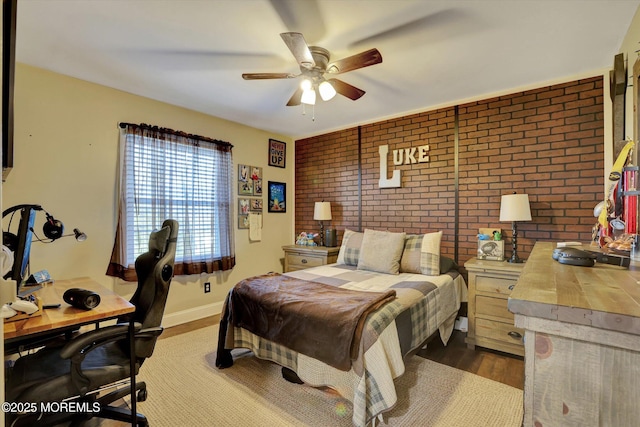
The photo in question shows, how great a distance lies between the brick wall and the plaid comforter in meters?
0.76

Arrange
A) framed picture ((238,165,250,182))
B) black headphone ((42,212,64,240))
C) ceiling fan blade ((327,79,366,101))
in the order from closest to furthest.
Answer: black headphone ((42,212,64,240)) < ceiling fan blade ((327,79,366,101)) < framed picture ((238,165,250,182))

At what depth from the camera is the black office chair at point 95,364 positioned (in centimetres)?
129

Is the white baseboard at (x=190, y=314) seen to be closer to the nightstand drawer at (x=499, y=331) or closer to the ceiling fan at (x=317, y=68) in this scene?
the ceiling fan at (x=317, y=68)

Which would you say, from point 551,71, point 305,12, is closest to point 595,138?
point 551,71

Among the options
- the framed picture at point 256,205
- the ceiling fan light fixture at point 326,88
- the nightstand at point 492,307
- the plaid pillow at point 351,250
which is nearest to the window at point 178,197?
the framed picture at point 256,205

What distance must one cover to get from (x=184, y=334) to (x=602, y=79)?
14.5 feet

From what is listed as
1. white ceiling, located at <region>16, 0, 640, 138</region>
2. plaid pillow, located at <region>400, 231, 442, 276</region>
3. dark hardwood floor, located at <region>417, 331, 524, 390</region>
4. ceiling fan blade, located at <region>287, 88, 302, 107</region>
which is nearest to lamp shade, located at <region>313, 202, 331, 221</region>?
plaid pillow, located at <region>400, 231, 442, 276</region>

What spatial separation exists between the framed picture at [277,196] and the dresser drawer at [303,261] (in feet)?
2.50

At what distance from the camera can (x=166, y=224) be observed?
5.94ft

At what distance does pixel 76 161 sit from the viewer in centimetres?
265

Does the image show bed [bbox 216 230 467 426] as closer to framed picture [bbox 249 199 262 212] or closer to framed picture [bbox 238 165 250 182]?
framed picture [bbox 249 199 262 212]

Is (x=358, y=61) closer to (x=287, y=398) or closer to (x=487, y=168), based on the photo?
(x=487, y=168)

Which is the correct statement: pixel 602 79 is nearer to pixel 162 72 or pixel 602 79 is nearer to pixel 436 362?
pixel 436 362

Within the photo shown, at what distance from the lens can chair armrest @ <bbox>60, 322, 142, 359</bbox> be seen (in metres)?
1.29
